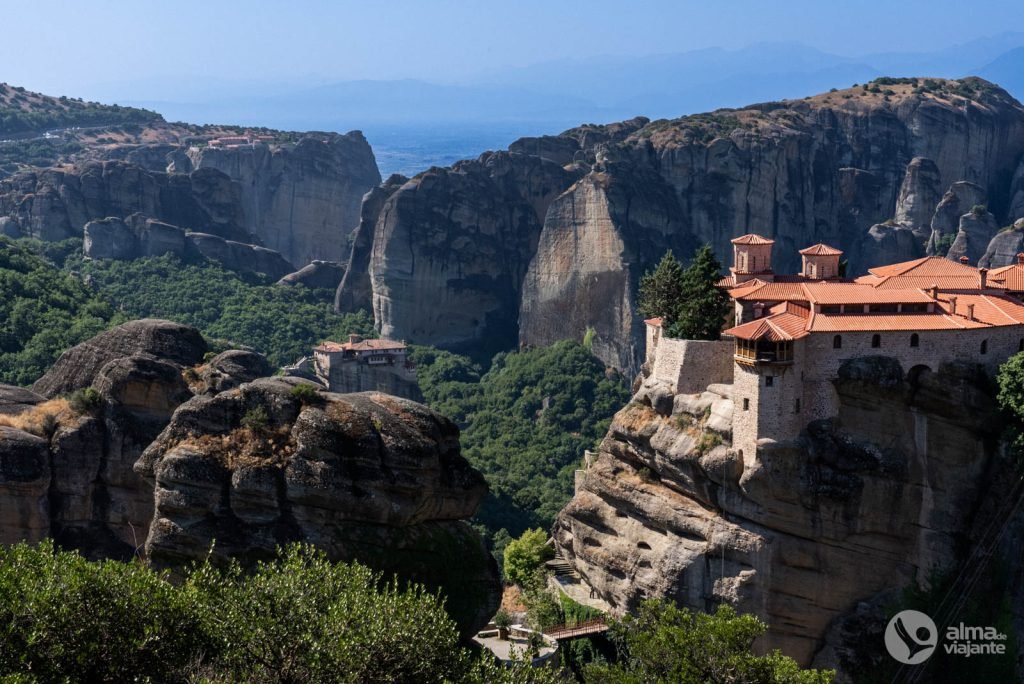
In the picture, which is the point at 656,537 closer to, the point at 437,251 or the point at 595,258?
the point at 595,258

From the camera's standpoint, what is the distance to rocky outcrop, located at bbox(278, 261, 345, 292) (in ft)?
385

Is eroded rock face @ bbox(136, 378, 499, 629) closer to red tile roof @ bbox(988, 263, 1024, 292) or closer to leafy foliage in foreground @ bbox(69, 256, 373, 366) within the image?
red tile roof @ bbox(988, 263, 1024, 292)

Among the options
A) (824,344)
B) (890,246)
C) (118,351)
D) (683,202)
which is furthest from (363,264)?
(824,344)

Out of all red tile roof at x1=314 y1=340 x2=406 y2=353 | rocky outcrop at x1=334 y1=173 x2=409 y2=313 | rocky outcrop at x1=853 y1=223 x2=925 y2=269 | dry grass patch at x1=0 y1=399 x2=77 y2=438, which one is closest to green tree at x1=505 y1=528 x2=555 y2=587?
dry grass patch at x1=0 y1=399 x2=77 y2=438

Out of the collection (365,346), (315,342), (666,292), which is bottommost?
(315,342)

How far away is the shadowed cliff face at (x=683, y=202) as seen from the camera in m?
96.1

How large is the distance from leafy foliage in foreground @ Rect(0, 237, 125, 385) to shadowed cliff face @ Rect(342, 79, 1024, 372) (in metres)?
28.8

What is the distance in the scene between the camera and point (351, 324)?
10812cm

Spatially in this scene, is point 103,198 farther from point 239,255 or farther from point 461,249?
point 461,249

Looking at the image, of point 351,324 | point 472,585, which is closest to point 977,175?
point 351,324

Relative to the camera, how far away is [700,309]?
167 feet

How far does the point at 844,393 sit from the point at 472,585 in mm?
14904

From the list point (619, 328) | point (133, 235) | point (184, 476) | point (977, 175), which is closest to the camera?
point (184, 476)

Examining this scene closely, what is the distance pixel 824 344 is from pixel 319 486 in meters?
18.3
